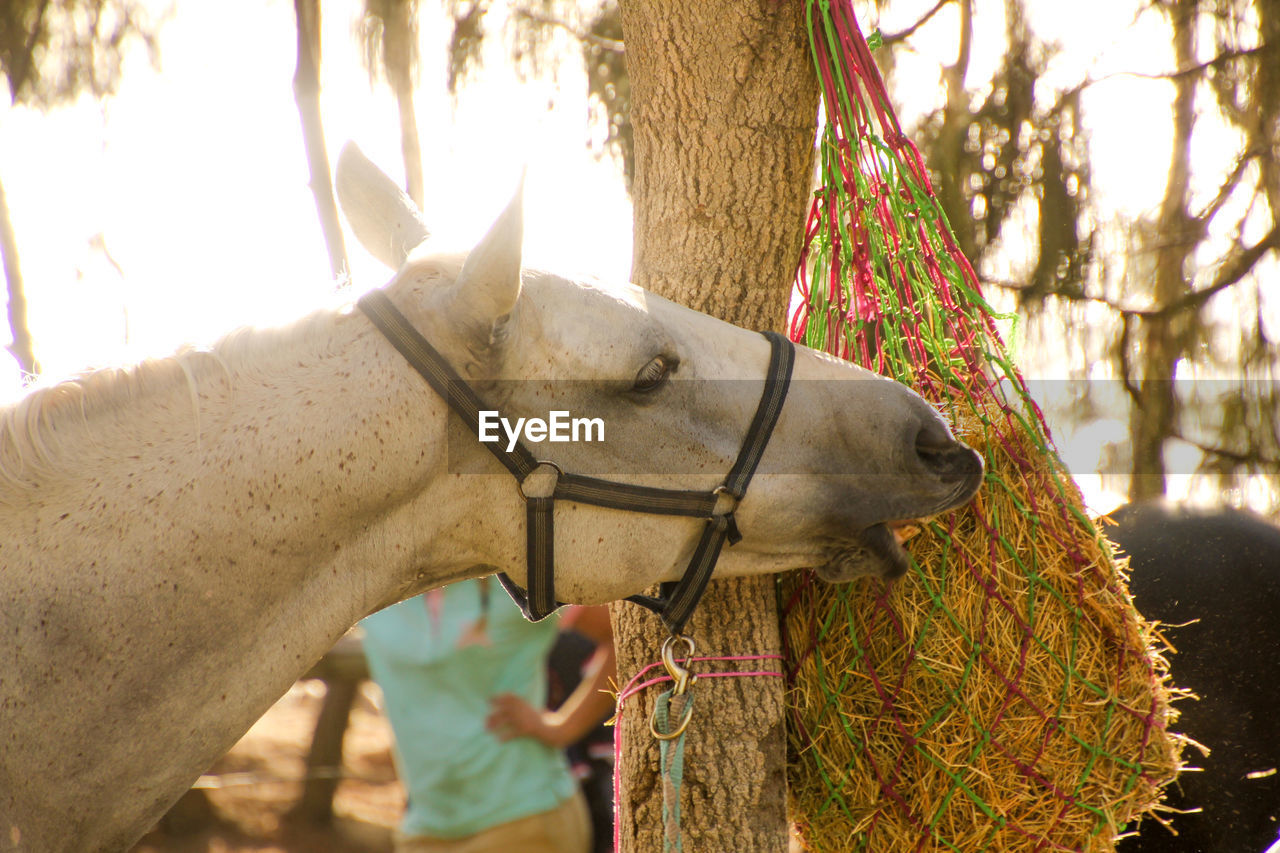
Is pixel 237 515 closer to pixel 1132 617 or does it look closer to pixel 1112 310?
pixel 1132 617

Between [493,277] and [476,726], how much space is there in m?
1.91

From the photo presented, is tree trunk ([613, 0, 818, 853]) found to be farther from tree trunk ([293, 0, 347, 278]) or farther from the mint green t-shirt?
tree trunk ([293, 0, 347, 278])

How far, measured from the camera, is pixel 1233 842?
2607mm

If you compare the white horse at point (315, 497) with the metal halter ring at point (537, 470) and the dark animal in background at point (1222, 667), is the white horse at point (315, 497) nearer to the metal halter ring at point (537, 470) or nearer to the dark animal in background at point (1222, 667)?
the metal halter ring at point (537, 470)

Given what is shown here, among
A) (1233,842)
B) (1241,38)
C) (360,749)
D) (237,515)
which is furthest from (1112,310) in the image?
(360,749)

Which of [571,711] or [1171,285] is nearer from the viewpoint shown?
[571,711]

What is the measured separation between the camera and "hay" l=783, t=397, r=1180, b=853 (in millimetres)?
1582

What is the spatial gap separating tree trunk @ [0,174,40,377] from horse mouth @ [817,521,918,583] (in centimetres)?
977

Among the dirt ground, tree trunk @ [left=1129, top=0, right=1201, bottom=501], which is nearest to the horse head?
tree trunk @ [left=1129, top=0, right=1201, bottom=501]

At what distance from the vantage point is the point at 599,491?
1.43 meters

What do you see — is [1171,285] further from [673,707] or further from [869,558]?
A: [673,707]

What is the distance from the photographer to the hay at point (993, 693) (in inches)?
62.3

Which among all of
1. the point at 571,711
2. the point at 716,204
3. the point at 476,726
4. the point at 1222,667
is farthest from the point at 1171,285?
the point at 476,726

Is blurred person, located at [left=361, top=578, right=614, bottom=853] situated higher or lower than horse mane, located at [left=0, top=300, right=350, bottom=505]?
lower
